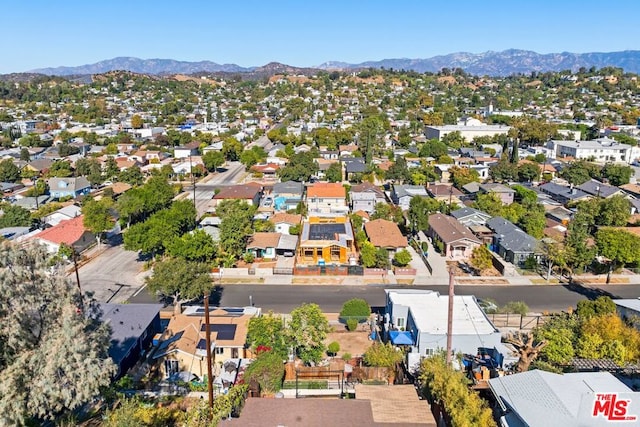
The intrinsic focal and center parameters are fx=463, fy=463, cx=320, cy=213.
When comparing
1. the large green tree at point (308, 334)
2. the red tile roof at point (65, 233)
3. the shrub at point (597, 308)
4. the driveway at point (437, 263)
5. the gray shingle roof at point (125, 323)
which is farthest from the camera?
the red tile roof at point (65, 233)

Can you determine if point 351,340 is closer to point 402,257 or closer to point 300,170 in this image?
point 402,257

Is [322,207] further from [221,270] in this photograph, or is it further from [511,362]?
[511,362]

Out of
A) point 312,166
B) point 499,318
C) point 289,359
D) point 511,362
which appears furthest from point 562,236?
point 312,166

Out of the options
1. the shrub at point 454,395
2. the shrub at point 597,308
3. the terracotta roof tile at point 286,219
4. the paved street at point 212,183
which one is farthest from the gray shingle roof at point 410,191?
the shrub at point 454,395

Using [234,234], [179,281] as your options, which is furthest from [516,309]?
[234,234]

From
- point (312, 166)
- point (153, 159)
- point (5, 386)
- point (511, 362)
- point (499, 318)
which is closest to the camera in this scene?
point (5, 386)

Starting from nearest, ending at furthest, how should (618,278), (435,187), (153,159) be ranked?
(618,278) < (435,187) < (153,159)

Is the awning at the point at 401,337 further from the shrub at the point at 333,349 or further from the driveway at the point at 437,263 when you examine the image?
the driveway at the point at 437,263
